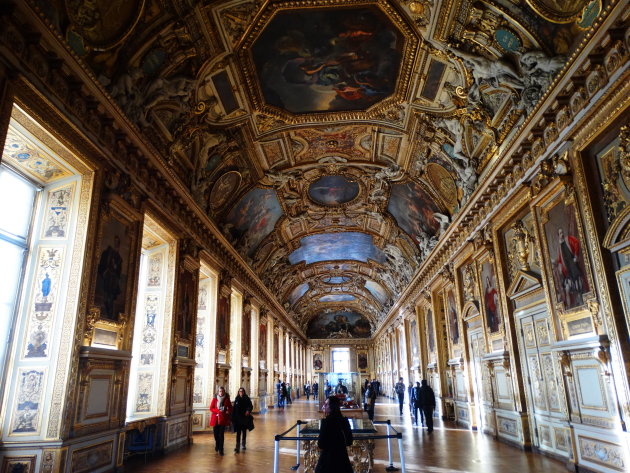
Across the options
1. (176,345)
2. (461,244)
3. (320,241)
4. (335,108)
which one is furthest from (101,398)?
(320,241)

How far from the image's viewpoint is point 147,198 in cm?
985

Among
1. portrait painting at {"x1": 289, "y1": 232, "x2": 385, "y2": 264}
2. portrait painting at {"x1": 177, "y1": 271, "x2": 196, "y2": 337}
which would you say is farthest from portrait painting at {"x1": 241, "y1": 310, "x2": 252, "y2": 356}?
portrait painting at {"x1": 177, "y1": 271, "x2": 196, "y2": 337}

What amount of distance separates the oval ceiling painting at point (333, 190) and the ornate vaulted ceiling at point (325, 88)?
0.09 meters

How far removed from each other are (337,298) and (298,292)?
869cm

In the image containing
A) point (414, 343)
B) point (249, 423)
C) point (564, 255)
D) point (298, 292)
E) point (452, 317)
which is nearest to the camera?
point (564, 255)

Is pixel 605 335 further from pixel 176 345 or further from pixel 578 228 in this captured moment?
pixel 176 345

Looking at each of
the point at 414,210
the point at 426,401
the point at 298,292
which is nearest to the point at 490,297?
the point at 426,401

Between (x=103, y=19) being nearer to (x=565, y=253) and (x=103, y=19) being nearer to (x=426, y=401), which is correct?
(x=565, y=253)

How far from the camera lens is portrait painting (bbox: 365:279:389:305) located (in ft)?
110

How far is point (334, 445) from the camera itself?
16.1ft

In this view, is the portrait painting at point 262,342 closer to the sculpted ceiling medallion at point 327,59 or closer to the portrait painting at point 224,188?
the portrait painting at point 224,188

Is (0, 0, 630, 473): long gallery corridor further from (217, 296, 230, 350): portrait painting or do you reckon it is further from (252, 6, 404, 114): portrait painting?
(217, 296, 230, 350): portrait painting

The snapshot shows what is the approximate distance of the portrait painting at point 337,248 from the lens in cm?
2473

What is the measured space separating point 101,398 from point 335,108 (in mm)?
9429
